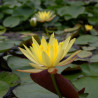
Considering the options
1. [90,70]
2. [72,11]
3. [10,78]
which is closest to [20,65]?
[10,78]

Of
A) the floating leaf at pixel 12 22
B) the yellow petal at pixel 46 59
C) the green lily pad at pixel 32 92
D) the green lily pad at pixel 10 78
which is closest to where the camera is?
the yellow petal at pixel 46 59

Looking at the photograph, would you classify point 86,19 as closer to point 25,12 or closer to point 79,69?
point 25,12

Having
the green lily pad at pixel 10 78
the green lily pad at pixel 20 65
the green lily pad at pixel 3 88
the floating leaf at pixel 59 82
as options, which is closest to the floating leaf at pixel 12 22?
the green lily pad at pixel 20 65

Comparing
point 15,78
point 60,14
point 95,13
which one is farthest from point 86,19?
point 15,78

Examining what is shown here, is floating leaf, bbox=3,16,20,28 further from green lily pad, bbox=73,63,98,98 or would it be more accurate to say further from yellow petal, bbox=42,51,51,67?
yellow petal, bbox=42,51,51,67

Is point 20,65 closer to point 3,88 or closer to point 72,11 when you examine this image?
point 3,88

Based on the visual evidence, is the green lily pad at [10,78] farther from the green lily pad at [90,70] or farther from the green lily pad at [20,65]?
the green lily pad at [90,70]

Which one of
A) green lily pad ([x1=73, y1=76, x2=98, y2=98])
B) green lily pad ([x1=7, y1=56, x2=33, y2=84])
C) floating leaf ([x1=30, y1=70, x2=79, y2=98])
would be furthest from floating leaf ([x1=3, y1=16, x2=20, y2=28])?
floating leaf ([x1=30, y1=70, x2=79, y2=98])
